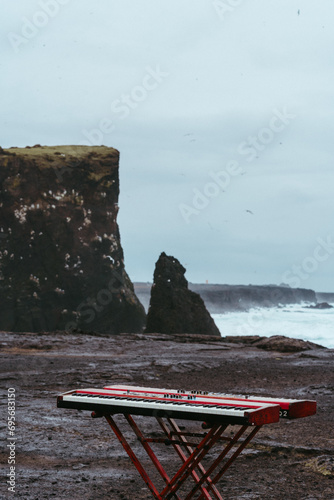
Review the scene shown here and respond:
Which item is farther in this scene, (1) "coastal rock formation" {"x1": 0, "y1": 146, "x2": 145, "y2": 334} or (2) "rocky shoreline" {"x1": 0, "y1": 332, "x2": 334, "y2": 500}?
(1) "coastal rock formation" {"x1": 0, "y1": 146, "x2": 145, "y2": 334}

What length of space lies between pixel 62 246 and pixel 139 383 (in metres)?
27.7

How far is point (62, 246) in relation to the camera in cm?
3991

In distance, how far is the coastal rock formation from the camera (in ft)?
124

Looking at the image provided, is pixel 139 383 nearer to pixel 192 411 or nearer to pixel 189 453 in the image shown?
pixel 189 453

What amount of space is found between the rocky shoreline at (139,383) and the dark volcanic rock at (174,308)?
22.7 feet

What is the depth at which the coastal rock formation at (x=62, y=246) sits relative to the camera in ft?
124

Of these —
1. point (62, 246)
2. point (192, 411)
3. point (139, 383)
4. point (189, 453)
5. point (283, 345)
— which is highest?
point (62, 246)

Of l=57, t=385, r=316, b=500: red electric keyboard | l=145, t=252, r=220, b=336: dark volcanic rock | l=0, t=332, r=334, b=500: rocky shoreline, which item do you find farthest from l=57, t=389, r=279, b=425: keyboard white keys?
l=145, t=252, r=220, b=336: dark volcanic rock

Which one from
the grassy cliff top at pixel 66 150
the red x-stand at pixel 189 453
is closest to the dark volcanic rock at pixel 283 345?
the red x-stand at pixel 189 453

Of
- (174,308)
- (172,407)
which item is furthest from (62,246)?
(172,407)

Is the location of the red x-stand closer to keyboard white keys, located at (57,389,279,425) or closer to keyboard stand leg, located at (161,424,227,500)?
keyboard stand leg, located at (161,424,227,500)

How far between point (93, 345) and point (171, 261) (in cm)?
1197

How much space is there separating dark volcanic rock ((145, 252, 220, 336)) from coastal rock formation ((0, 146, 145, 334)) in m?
7.33

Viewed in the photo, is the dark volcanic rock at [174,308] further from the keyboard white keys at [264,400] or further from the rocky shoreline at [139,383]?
the keyboard white keys at [264,400]
